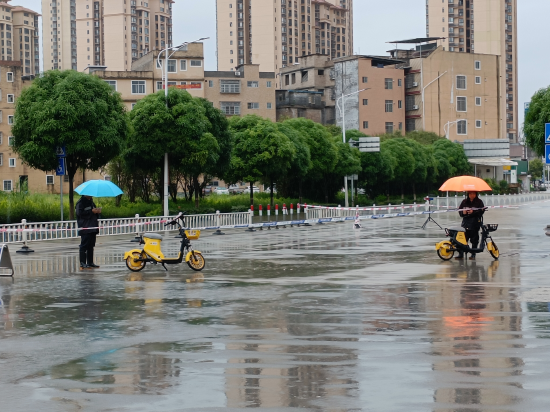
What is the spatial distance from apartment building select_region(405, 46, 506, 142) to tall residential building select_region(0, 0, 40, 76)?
362 ft

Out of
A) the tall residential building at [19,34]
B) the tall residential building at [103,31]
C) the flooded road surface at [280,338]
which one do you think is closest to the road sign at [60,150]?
the flooded road surface at [280,338]

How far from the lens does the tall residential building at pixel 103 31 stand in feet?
542

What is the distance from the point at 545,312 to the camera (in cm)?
1109

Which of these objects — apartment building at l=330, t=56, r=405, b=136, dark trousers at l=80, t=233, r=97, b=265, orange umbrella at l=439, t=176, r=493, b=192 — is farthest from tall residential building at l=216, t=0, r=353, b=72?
dark trousers at l=80, t=233, r=97, b=265

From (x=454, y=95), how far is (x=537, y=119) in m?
75.4

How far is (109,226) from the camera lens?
28844mm

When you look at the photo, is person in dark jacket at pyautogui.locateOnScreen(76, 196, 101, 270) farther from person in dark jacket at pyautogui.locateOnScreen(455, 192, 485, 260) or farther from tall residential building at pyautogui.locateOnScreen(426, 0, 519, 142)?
tall residential building at pyautogui.locateOnScreen(426, 0, 519, 142)

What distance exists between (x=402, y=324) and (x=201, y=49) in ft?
293

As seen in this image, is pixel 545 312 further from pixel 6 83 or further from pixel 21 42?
pixel 21 42

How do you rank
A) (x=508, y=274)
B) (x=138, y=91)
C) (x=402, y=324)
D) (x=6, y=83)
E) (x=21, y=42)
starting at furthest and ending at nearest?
(x=21, y=42) → (x=138, y=91) → (x=6, y=83) → (x=508, y=274) → (x=402, y=324)

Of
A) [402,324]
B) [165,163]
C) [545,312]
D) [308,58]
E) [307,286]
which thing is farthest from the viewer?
[308,58]

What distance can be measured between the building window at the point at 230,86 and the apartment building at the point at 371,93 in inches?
516

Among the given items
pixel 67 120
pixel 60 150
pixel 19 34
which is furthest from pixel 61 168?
pixel 19 34

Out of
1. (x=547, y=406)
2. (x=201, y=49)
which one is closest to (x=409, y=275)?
(x=547, y=406)
